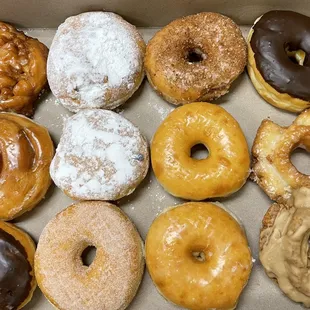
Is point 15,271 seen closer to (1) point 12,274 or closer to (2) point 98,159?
(1) point 12,274

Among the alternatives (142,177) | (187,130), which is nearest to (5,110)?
(142,177)

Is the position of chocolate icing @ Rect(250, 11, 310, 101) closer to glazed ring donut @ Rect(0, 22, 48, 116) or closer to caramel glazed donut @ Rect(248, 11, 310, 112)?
caramel glazed donut @ Rect(248, 11, 310, 112)

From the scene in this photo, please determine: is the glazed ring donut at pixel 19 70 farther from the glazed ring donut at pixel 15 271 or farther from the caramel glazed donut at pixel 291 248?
the caramel glazed donut at pixel 291 248

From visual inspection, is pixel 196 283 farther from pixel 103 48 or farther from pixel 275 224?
pixel 103 48

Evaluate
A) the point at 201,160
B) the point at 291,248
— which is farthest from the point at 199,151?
the point at 291,248

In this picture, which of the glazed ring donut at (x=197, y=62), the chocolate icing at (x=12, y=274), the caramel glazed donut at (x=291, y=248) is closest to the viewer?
the caramel glazed donut at (x=291, y=248)

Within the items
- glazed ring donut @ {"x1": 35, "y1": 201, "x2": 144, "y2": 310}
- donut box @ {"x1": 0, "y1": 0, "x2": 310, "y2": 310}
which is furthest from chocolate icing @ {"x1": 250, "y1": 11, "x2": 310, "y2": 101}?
glazed ring donut @ {"x1": 35, "y1": 201, "x2": 144, "y2": 310}

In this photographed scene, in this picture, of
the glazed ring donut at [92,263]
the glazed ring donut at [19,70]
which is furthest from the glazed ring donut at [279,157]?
the glazed ring donut at [19,70]

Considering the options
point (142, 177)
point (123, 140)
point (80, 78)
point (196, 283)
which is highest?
point (80, 78)
